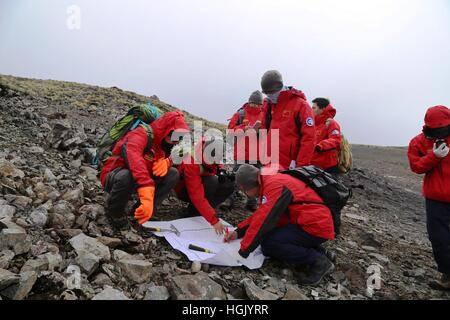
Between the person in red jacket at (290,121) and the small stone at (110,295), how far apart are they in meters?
2.54

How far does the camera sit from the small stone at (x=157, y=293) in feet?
8.63

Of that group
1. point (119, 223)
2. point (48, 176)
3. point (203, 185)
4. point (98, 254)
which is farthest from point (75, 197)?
point (203, 185)

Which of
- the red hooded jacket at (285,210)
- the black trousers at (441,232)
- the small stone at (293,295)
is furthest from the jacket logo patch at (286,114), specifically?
the small stone at (293,295)

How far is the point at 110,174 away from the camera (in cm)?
372

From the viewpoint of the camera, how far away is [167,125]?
155 inches

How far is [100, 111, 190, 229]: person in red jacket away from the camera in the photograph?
349 centimetres

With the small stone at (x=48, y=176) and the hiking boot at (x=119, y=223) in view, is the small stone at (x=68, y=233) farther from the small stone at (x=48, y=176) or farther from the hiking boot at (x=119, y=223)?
the small stone at (x=48, y=176)

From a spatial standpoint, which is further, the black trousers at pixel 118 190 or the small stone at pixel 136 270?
the black trousers at pixel 118 190

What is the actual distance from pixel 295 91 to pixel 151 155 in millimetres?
1992

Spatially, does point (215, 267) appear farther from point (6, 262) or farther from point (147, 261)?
point (6, 262)

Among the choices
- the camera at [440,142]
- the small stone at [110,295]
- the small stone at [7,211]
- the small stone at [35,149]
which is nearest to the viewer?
the small stone at [110,295]

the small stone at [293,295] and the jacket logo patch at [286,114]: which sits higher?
the jacket logo patch at [286,114]
